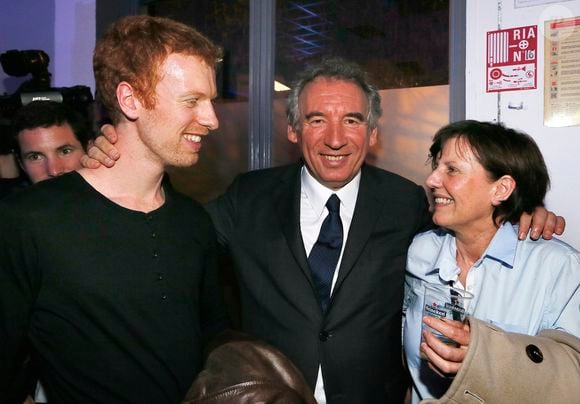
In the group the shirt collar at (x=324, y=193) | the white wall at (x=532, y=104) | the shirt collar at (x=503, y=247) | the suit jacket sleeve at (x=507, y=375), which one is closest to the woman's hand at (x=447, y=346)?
the suit jacket sleeve at (x=507, y=375)

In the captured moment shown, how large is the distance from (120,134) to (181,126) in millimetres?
178

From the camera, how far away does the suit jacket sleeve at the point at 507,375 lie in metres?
1.26

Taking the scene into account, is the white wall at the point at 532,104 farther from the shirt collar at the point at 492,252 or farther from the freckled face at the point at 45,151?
the freckled face at the point at 45,151

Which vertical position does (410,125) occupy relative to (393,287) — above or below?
above

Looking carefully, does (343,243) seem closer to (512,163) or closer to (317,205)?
(317,205)

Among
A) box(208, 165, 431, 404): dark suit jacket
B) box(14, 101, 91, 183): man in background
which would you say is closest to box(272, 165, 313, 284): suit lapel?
box(208, 165, 431, 404): dark suit jacket

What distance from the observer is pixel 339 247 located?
74.4 inches

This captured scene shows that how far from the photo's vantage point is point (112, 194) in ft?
4.73

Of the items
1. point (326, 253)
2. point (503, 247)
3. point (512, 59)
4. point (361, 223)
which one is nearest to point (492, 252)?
point (503, 247)

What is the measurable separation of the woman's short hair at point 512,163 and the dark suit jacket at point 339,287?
345 millimetres

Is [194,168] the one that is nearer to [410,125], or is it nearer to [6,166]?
[6,166]

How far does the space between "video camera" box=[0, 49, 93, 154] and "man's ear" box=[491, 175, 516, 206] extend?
1.96 meters

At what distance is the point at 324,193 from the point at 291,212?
0.15 m

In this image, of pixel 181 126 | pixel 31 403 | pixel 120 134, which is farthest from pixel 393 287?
pixel 31 403
